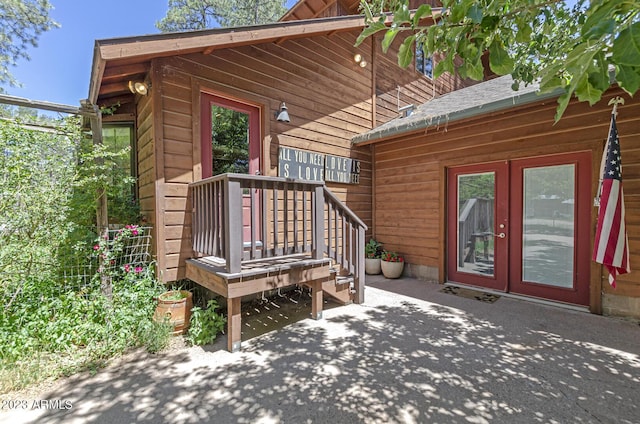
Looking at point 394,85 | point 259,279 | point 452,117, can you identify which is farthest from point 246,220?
point 394,85

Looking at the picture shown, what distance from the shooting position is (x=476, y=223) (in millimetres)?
4820

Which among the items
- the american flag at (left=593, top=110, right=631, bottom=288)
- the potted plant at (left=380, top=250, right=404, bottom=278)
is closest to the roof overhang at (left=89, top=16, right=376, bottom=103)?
the potted plant at (left=380, top=250, right=404, bottom=278)

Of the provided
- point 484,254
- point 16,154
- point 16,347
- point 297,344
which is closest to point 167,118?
point 16,154

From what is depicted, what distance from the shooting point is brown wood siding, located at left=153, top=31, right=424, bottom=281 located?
344 cm

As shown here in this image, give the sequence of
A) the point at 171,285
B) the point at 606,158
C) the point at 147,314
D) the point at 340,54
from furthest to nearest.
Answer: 1. the point at 340,54
2. the point at 171,285
3. the point at 606,158
4. the point at 147,314

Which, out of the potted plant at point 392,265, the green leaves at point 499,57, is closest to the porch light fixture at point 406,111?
the potted plant at point 392,265

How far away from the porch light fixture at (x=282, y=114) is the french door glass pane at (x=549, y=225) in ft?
12.1

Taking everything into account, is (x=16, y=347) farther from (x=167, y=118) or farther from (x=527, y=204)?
(x=527, y=204)

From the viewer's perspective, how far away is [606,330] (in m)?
3.19

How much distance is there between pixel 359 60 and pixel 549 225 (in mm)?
4457

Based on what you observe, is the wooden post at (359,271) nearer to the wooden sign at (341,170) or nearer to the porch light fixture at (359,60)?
the wooden sign at (341,170)

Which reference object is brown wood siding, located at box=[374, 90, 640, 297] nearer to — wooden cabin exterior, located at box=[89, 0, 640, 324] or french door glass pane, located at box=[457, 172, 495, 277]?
wooden cabin exterior, located at box=[89, 0, 640, 324]

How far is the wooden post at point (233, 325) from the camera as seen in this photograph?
9.33 ft

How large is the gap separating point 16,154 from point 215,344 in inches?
109
